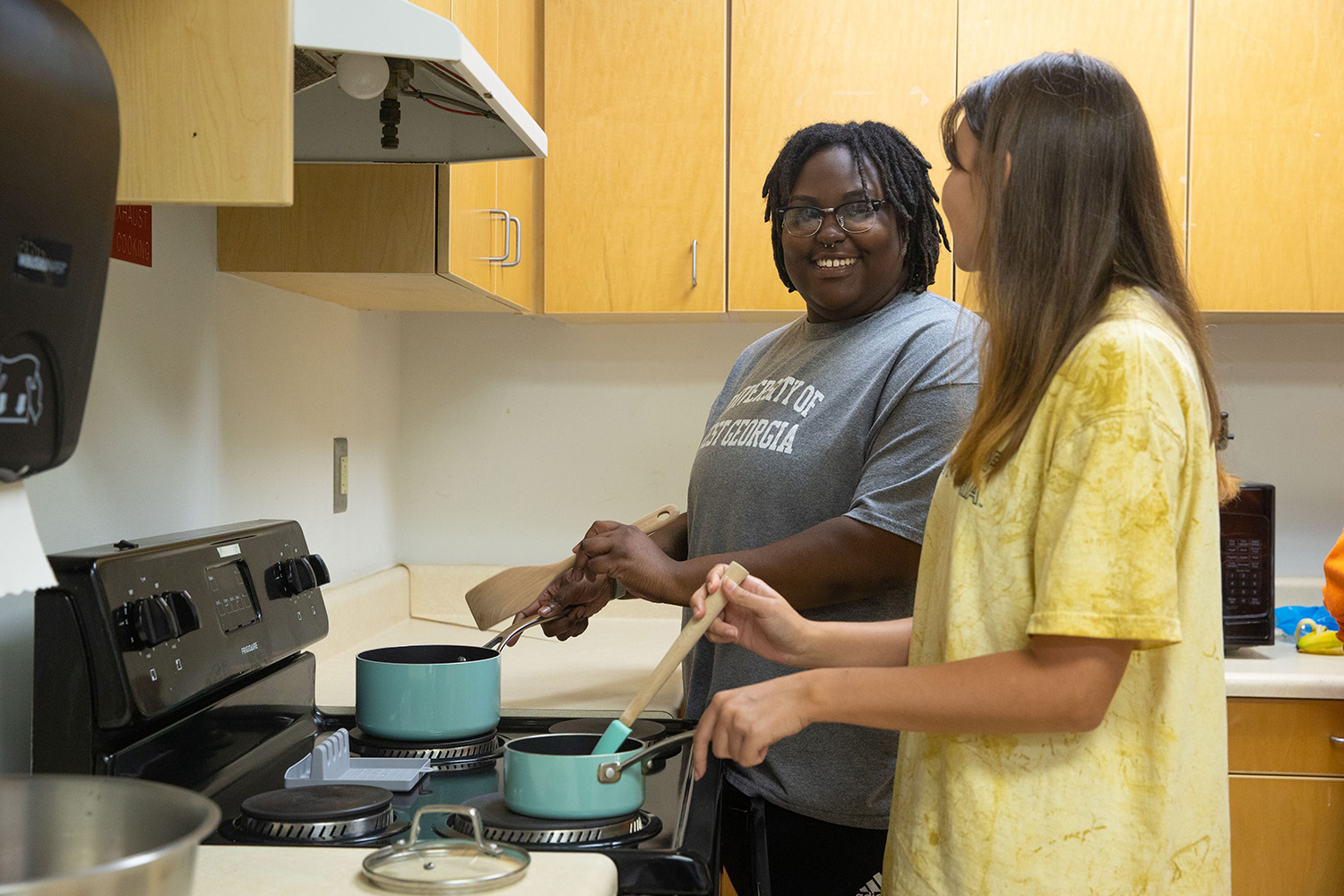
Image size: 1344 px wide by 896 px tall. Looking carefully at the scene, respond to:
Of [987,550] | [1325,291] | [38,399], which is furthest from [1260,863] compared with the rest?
[38,399]

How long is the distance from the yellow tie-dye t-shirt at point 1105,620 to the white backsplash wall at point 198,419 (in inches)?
29.0

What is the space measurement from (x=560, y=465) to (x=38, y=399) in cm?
187

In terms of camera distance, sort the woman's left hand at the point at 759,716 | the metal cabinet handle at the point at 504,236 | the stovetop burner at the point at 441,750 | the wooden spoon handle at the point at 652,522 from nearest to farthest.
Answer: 1. the woman's left hand at the point at 759,716
2. the stovetop burner at the point at 441,750
3. the wooden spoon handle at the point at 652,522
4. the metal cabinet handle at the point at 504,236

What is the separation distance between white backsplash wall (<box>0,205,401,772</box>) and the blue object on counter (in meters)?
1.69

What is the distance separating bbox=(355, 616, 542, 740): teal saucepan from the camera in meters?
1.12

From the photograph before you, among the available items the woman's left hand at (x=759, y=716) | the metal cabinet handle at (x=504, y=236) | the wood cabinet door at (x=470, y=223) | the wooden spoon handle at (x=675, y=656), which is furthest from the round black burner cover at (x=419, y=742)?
the metal cabinet handle at (x=504, y=236)

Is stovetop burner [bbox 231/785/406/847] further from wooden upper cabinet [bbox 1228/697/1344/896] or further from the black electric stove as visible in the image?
wooden upper cabinet [bbox 1228/697/1344/896]

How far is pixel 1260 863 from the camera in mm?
1818

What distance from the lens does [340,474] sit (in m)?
2.01

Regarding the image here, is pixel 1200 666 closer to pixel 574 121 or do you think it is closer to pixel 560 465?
pixel 574 121

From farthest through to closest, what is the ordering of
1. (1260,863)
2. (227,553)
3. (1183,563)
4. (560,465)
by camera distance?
(560,465), (1260,863), (227,553), (1183,563)

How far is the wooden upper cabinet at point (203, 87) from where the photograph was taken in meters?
0.80

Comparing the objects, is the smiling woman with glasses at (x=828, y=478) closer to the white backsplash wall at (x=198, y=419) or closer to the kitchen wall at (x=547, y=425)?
the white backsplash wall at (x=198, y=419)

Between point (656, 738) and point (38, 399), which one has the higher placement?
point (38, 399)
